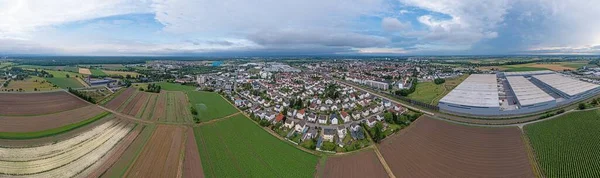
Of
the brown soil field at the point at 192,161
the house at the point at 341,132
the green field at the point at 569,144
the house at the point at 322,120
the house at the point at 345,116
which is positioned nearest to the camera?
the green field at the point at 569,144

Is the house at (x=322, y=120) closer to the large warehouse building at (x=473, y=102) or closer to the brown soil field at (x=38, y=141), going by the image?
the large warehouse building at (x=473, y=102)

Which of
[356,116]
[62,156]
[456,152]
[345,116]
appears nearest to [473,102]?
[356,116]

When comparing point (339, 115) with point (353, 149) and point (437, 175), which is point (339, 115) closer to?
point (353, 149)

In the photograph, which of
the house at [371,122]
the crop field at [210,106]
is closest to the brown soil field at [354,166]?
the house at [371,122]

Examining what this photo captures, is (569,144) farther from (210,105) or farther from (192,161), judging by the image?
(210,105)

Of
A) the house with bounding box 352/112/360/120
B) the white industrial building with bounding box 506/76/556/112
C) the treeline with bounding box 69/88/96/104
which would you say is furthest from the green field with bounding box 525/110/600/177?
the treeline with bounding box 69/88/96/104

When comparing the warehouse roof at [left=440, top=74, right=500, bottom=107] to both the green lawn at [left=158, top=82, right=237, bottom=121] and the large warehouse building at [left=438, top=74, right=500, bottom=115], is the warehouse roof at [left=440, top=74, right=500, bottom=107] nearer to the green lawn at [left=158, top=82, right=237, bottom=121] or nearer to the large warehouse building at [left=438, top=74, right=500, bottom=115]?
the large warehouse building at [left=438, top=74, right=500, bottom=115]

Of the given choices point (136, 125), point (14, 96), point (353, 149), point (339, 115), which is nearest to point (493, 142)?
point (353, 149)
